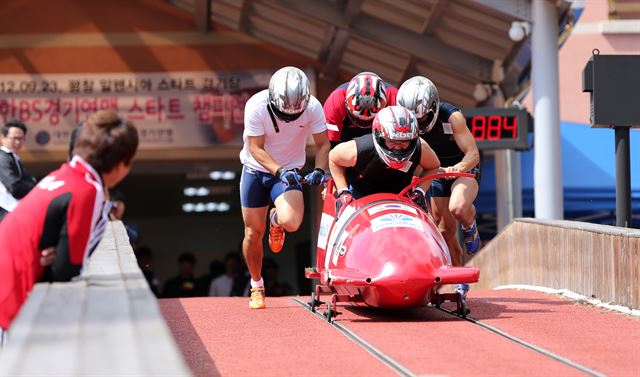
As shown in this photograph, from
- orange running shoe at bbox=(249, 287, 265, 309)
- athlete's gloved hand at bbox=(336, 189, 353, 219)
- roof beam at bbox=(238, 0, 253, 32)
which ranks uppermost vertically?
roof beam at bbox=(238, 0, 253, 32)

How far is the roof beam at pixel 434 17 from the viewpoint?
60.1 feet

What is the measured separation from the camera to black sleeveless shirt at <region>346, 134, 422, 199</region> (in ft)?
33.2

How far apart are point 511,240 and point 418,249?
5485mm

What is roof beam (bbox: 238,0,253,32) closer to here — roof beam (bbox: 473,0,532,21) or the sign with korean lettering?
the sign with korean lettering

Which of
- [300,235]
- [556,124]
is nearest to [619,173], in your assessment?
[556,124]

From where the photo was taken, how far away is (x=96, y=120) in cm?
570

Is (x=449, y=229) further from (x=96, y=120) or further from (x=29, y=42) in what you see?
(x=29, y=42)

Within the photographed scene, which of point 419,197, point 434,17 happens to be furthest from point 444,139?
point 434,17

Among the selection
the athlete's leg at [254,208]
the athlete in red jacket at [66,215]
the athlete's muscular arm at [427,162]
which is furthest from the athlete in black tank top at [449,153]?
the athlete in red jacket at [66,215]

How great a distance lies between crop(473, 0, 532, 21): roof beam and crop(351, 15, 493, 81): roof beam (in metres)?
2.60

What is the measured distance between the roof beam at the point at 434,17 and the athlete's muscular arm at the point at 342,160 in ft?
27.1

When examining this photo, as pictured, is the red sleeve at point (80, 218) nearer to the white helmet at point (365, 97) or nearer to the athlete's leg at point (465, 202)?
the white helmet at point (365, 97)

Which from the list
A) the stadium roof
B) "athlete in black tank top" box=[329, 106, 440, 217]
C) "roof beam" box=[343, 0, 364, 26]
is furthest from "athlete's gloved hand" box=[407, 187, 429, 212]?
"roof beam" box=[343, 0, 364, 26]

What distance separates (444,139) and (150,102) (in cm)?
1279
